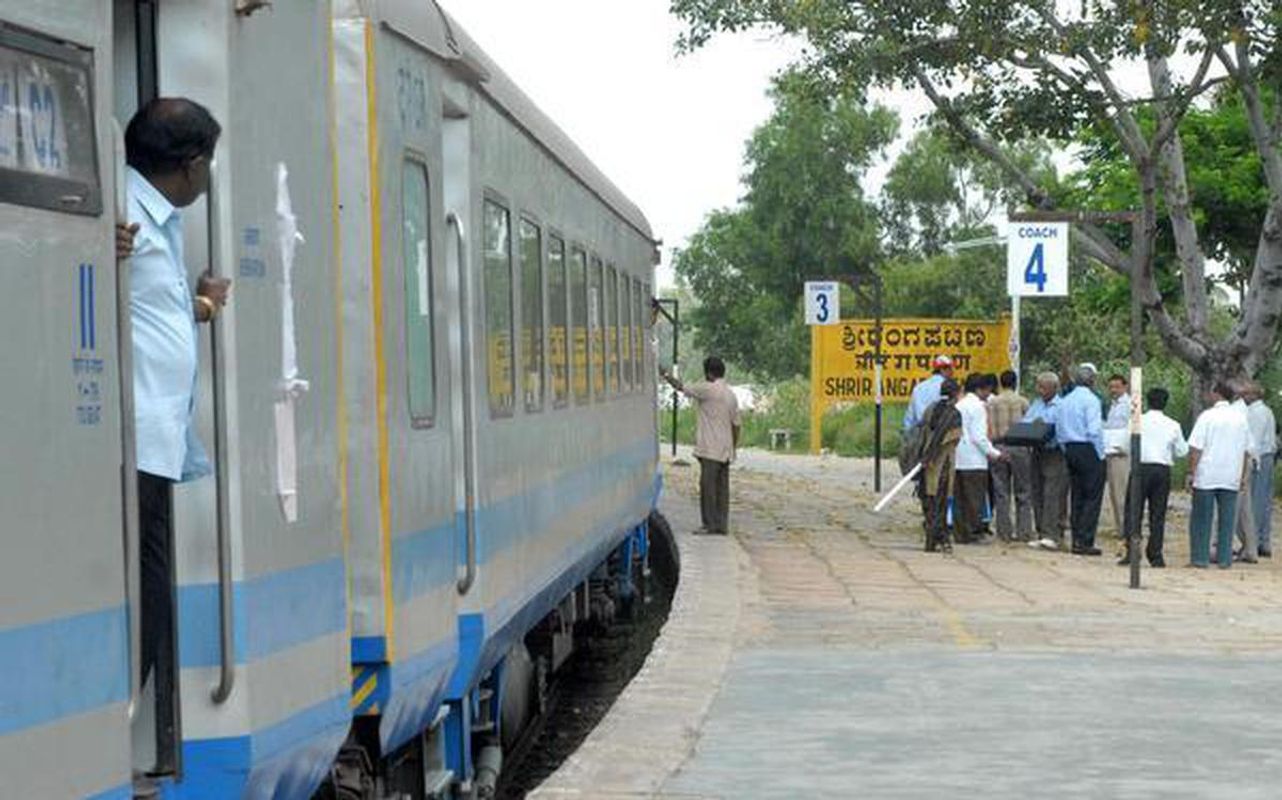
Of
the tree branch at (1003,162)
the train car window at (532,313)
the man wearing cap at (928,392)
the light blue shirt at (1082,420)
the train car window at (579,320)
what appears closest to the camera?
the train car window at (532,313)

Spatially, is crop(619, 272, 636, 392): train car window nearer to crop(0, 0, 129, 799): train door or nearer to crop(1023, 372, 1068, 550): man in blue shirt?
crop(1023, 372, 1068, 550): man in blue shirt

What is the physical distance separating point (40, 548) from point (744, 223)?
75214 millimetres

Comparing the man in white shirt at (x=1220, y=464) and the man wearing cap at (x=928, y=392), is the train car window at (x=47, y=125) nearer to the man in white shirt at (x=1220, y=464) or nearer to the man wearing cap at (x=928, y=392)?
the man in white shirt at (x=1220, y=464)

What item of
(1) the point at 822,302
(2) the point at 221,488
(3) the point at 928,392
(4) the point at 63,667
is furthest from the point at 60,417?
(1) the point at 822,302

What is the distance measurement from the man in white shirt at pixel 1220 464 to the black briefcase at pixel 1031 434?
1.44m

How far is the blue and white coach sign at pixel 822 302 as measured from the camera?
33281mm

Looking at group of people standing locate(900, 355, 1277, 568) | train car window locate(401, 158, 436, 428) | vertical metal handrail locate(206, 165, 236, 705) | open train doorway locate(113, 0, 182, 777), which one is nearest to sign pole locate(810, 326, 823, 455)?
group of people standing locate(900, 355, 1277, 568)

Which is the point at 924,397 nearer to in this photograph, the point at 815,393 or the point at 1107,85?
the point at 1107,85

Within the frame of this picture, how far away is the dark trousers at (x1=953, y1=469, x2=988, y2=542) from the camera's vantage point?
932 inches

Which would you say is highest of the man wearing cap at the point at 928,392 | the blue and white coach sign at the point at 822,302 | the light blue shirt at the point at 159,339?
the blue and white coach sign at the point at 822,302

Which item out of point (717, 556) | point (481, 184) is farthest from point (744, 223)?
point (481, 184)

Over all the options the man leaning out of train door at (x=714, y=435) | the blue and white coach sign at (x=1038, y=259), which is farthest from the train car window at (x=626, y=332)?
the blue and white coach sign at (x=1038, y=259)

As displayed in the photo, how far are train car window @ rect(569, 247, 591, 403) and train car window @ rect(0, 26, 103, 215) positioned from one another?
30.2 feet

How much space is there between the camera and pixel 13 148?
Result: 4.30 metres
